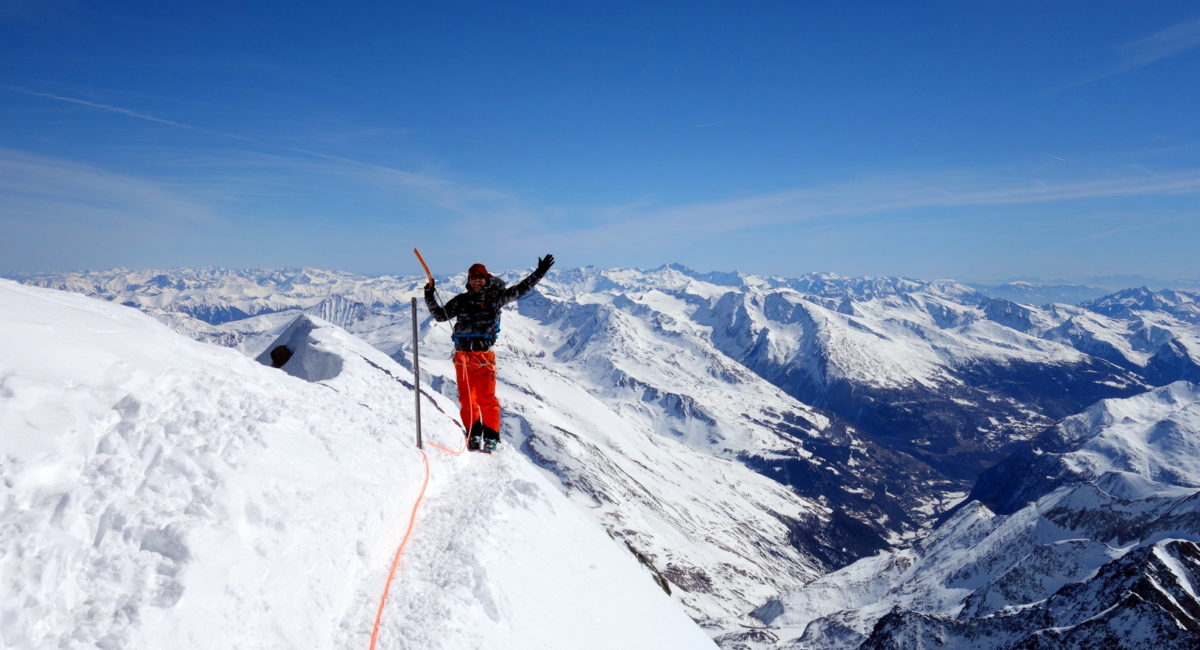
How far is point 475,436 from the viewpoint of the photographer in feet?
51.9

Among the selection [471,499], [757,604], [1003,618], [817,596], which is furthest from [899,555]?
[471,499]

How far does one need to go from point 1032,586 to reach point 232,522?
142 meters

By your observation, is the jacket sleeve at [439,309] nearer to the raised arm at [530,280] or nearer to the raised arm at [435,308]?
the raised arm at [435,308]

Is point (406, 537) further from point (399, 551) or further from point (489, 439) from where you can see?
point (489, 439)

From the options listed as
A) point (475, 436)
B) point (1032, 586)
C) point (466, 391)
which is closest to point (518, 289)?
point (466, 391)

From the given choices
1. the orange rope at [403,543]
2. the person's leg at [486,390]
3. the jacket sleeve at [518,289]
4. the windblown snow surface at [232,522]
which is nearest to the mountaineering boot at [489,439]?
the person's leg at [486,390]

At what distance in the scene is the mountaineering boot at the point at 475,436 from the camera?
51.8 feet

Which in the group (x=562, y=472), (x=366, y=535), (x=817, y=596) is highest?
(x=366, y=535)

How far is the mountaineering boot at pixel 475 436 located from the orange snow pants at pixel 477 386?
12 centimetres

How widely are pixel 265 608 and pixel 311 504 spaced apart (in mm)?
2005

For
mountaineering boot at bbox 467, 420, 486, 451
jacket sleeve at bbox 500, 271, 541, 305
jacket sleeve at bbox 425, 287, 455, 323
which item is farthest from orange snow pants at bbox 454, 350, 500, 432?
jacket sleeve at bbox 500, 271, 541, 305

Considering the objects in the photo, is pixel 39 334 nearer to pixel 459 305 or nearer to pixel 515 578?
pixel 459 305

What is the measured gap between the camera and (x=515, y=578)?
1060 centimetres

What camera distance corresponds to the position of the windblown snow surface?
6789 mm
